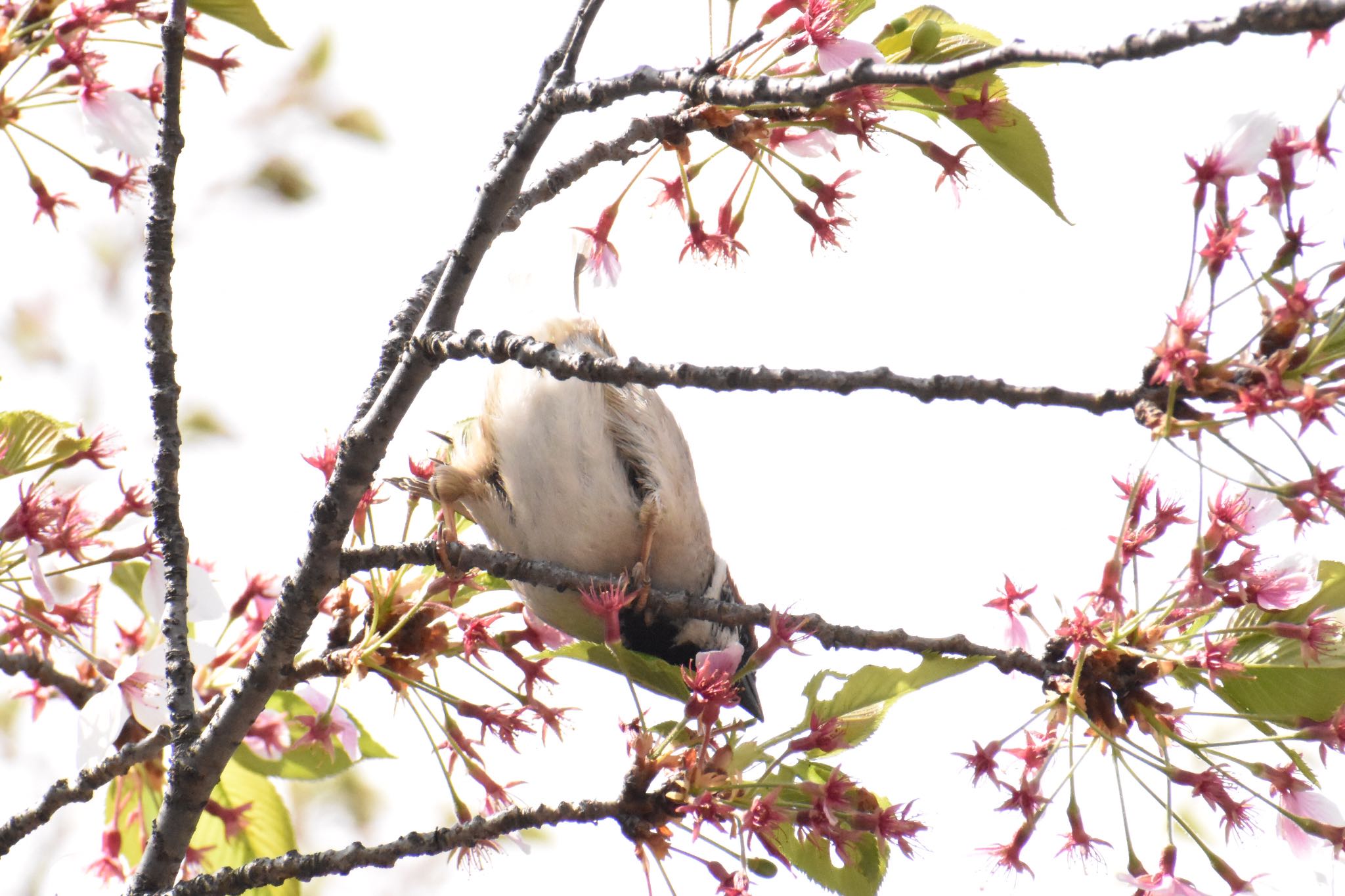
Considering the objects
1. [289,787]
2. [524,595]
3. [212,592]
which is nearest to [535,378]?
[524,595]

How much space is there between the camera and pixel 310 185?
16.7ft

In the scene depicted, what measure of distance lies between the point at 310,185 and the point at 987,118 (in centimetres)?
323

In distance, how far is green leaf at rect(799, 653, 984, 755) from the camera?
2.87m

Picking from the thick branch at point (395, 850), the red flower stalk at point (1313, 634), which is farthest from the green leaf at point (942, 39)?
the thick branch at point (395, 850)

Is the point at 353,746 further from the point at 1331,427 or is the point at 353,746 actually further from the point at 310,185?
the point at 1331,427

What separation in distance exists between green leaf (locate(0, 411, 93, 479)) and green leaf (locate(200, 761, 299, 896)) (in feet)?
3.98

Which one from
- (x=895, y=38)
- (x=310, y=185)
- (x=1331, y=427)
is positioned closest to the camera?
(x=1331, y=427)

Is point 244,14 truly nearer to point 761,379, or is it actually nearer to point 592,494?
point 592,494

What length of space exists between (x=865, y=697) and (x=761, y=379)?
100 centimetres

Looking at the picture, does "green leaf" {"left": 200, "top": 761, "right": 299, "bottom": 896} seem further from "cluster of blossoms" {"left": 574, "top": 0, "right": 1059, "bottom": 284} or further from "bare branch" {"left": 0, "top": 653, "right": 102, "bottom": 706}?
"cluster of blossoms" {"left": 574, "top": 0, "right": 1059, "bottom": 284}

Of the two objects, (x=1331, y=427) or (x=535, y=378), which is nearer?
(x=1331, y=427)

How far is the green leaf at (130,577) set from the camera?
4051 millimetres

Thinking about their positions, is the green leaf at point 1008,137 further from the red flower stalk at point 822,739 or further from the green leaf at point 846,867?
the green leaf at point 846,867

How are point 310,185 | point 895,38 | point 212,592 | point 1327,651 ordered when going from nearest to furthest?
point 1327,651 < point 895,38 < point 212,592 < point 310,185
